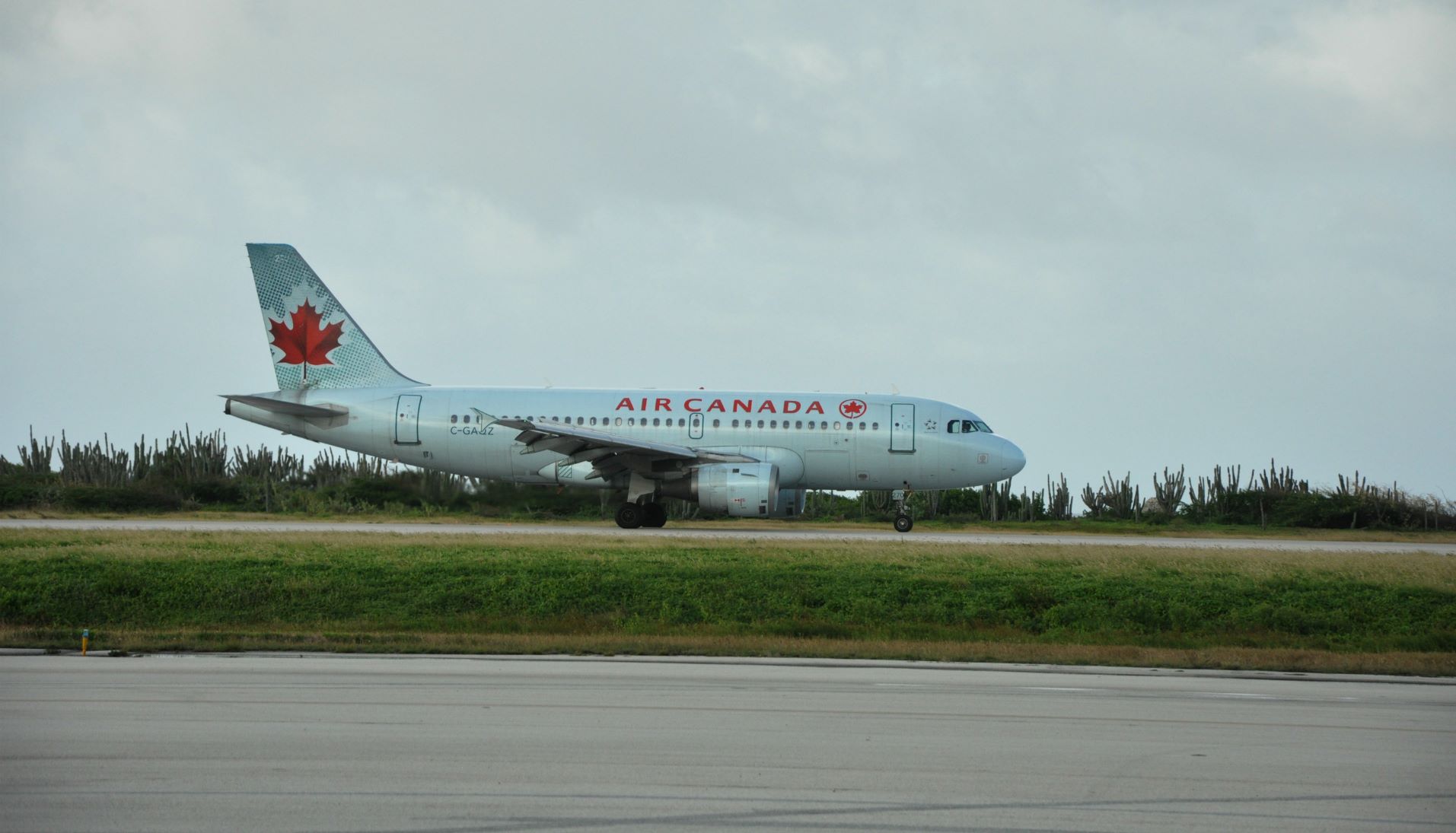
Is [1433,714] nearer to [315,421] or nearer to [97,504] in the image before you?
[315,421]

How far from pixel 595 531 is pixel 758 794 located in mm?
19641

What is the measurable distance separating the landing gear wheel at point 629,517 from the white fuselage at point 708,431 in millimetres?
700

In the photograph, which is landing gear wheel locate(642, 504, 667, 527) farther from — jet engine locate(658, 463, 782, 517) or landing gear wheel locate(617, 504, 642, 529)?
jet engine locate(658, 463, 782, 517)

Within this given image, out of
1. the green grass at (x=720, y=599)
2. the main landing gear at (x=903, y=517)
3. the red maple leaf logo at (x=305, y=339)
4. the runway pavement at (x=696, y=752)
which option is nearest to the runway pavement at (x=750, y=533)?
the main landing gear at (x=903, y=517)

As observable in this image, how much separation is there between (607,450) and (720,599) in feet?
33.5

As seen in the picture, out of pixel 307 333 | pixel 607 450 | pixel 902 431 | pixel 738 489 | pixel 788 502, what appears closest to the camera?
pixel 738 489

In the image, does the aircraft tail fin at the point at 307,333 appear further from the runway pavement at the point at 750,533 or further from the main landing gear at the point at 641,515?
the main landing gear at the point at 641,515

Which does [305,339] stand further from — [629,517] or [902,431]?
[902,431]

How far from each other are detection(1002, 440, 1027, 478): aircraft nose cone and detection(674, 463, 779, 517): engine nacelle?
18.5 ft

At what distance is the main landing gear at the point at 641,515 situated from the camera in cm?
2909

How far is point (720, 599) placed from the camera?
59.7 feet

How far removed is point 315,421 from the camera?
30734mm

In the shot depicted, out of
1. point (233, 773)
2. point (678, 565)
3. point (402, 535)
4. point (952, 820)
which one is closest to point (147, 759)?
point (233, 773)

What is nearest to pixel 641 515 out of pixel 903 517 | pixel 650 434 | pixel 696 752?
pixel 650 434
